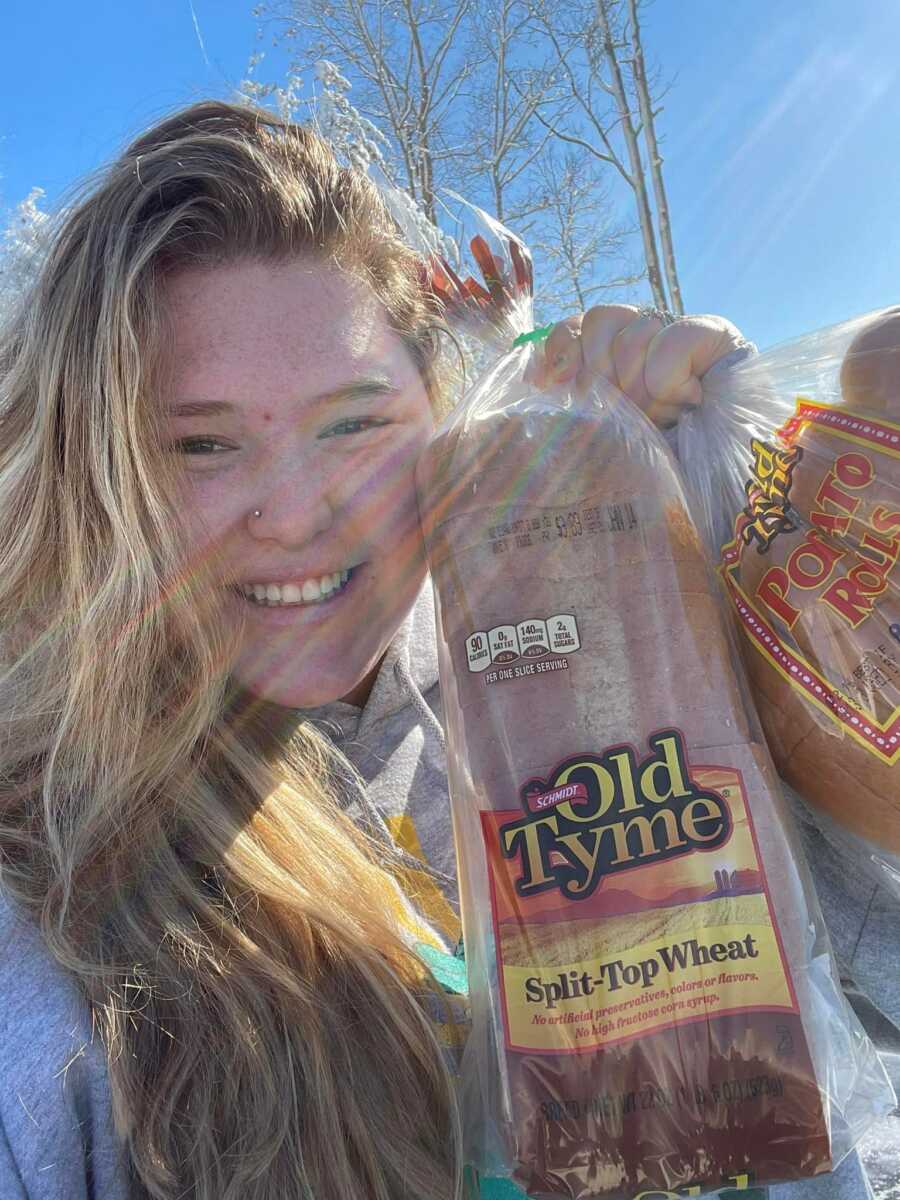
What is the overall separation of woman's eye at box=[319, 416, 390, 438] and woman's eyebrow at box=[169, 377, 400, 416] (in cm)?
3

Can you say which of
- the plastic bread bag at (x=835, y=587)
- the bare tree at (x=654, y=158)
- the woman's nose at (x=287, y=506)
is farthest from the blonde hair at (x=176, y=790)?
Answer: the bare tree at (x=654, y=158)

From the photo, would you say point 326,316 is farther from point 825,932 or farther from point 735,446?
point 825,932

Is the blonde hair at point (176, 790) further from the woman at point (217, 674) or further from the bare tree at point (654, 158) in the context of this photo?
the bare tree at point (654, 158)

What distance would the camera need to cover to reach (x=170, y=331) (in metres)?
1.10

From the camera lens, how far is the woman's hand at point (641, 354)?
39.6 inches

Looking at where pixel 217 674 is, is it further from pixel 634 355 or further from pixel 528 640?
pixel 634 355

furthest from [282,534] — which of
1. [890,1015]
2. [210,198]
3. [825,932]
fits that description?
[890,1015]

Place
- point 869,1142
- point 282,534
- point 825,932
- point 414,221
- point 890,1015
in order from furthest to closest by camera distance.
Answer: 1. point 869,1142
2. point 414,221
3. point 282,534
4. point 890,1015
5. point 825,932

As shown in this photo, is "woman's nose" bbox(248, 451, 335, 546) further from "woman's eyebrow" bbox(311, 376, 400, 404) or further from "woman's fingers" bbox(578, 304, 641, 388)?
"woman's fingers" bbox(578, 304, 641, 388)

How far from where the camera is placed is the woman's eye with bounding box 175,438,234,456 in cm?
110

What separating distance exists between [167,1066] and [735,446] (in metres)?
0.90

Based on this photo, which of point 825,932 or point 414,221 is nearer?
point 825,932

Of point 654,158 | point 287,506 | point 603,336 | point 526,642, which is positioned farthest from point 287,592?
point 654,158

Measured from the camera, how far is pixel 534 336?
1117 mm
